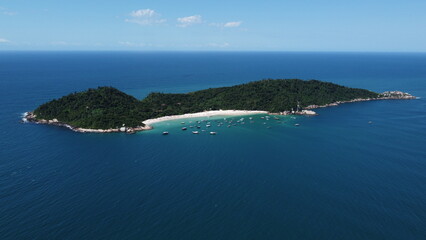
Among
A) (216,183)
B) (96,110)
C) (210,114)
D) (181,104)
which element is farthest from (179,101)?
(216,183)

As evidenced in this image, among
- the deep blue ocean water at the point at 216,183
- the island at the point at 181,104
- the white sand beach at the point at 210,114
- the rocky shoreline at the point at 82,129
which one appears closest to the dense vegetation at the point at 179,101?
the island at the point at 181,104

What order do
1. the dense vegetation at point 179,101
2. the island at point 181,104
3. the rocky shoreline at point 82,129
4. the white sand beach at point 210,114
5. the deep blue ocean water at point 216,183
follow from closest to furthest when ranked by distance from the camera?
the deep blue ocean water at point 216,183
the rocky shoreline at point 82,129
the island at point 181,104
the dense vegetation at point 179,101
the white sand beach at point 210,114

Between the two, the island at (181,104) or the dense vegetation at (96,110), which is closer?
the dense vegetation at (96,110)

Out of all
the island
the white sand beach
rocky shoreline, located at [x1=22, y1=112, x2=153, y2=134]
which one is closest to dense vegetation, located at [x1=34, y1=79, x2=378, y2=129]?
the island

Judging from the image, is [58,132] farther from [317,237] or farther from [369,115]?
[369,115]

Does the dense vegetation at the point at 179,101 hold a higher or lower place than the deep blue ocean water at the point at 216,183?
higher

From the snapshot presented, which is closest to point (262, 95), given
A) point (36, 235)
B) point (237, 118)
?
point (237, 118)

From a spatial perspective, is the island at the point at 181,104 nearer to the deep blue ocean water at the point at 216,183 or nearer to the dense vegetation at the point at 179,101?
the dense vegetation at the point at 179,101
